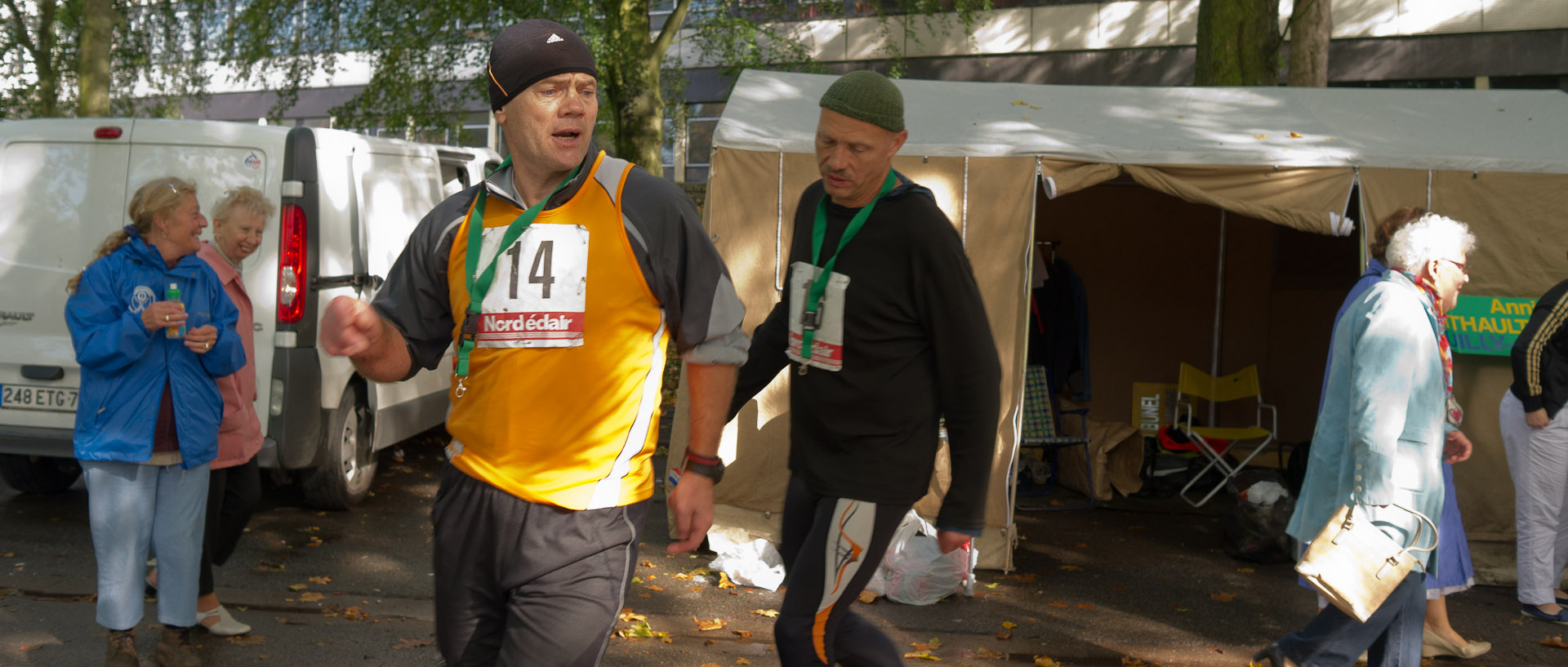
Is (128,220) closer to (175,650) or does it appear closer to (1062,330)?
(175,650)

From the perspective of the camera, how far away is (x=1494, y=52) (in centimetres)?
1930

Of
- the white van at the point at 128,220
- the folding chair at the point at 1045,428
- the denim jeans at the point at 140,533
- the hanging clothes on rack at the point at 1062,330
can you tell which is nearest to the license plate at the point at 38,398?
the white van at the point at 128,220

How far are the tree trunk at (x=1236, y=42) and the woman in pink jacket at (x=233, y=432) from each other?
8.02 m

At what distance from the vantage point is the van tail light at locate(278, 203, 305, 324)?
20.7ft

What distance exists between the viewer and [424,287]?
8.00 feet

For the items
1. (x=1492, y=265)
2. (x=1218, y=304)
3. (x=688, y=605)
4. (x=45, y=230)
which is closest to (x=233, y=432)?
(x=688, y=605)

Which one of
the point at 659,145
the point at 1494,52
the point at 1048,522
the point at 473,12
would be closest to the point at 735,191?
the point at 1048,522

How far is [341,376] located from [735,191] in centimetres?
255

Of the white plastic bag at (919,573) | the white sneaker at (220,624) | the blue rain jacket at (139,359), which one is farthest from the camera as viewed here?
the white plastic bag at (919,573)

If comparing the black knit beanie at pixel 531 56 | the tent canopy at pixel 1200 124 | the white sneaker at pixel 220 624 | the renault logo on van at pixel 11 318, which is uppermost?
the tent canopy at pixel 1200 124

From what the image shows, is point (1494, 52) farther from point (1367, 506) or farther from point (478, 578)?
point (478, 578)

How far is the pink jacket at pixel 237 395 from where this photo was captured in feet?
15.2

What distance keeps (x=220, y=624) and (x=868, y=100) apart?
3593 millimetres

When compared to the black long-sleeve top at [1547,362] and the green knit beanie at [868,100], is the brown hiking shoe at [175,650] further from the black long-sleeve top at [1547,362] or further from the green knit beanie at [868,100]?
the black long-sleeve top at [1547,362]
